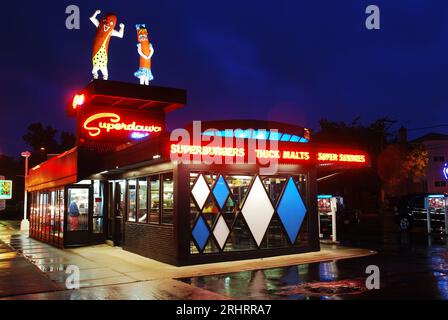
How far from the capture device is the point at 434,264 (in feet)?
38.6

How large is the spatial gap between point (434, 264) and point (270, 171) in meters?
5.15

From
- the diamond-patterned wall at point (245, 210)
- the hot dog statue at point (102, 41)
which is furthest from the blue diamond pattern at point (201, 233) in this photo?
the hot dog statue at point (102, 41)

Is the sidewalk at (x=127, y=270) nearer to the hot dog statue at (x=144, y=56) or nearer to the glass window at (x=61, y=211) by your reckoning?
the glass window at (x=61, y=211)

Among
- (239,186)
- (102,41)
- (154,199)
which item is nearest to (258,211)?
(239,186)

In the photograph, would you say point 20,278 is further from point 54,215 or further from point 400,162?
point 400,162

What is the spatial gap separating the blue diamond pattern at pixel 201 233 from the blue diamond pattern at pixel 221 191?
739 millimetres

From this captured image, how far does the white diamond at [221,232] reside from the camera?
1302cm

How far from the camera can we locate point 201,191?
12.9 meters

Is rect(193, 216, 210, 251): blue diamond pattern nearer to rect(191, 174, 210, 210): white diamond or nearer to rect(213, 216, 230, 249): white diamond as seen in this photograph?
rect(213, 216, 230, 249): white diamond

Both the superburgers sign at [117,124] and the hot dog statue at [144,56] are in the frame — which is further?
the hot dog statue at [144,56]

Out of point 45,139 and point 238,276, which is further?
point 45,139

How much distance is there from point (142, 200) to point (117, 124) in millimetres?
5167
